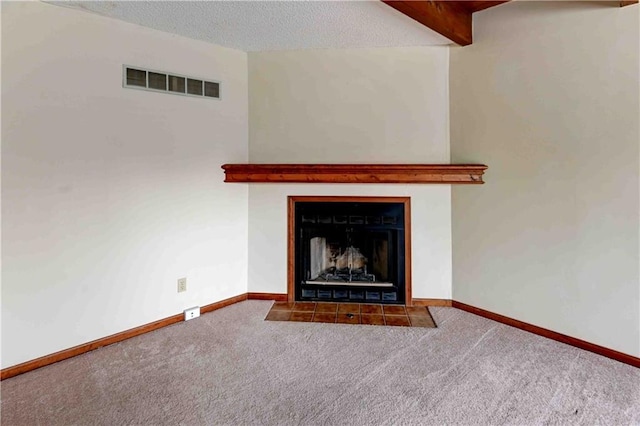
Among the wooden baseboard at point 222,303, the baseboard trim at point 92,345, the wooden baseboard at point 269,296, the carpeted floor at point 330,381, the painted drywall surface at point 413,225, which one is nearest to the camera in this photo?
the carpeted floor at point 330,381

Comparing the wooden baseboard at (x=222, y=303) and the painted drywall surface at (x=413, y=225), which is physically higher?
the painted drywall surface at (x=413, y=225)

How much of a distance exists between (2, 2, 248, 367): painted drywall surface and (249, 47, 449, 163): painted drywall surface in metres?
0.30

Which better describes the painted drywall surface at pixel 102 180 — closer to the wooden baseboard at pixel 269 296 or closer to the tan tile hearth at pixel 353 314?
the wooden baseboard at pixel 269 296

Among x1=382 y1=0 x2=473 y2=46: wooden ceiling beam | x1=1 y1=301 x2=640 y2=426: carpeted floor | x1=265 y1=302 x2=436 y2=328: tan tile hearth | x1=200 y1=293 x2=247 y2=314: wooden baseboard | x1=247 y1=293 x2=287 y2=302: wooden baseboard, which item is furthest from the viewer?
x1=247 y1=293 x2=287 y2=302: wooden baseboard

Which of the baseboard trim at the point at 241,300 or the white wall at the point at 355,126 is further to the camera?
the white wall at the point at 355,126

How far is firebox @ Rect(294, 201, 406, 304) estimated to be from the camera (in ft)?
9.86

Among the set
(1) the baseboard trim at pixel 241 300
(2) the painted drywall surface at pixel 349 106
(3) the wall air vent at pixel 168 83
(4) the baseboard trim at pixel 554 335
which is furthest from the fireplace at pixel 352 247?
(3) the wall air vent at pixel 168 83

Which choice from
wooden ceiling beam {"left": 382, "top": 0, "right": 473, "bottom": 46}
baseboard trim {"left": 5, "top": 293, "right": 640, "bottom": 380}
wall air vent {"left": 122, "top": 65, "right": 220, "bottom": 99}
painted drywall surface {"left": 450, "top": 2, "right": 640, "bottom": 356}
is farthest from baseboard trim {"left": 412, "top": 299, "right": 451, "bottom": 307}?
wall air vent {"left": 122, "top": 65, "right": 220, "bottom": 99}

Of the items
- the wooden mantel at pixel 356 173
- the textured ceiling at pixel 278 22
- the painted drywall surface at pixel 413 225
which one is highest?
the textured ceiling at pixel 278 22

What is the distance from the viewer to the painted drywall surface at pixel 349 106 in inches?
114

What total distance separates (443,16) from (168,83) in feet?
7.03

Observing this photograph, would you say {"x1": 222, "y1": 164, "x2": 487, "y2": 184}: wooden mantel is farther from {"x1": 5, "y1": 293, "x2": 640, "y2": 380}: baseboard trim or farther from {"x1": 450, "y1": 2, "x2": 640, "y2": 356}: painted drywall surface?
{"x1": 5, "y1": 293, "x2": 640, "y2": 380}: baseboard trim

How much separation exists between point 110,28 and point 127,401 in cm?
236

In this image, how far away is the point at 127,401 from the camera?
1703mm
